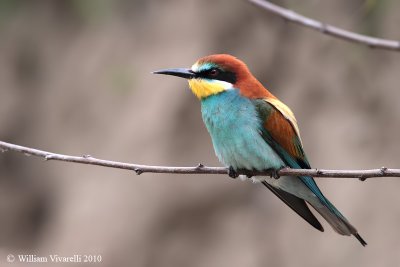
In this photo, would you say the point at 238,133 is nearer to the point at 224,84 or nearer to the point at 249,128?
the point at 249,128

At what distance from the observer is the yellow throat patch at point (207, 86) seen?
222 centimetres

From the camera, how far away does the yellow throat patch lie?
7.30 ft

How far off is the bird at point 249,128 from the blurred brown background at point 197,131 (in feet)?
3.34

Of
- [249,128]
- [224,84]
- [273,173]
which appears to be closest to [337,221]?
[273,173]

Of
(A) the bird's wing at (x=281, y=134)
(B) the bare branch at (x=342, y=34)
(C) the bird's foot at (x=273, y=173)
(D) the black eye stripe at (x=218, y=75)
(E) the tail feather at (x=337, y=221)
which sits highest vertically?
(D) the black eye stripe at (x=218, y=75)

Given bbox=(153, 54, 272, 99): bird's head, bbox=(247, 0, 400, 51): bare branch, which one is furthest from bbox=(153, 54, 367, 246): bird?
bbox=(247, 0, 400, 51): bare branch

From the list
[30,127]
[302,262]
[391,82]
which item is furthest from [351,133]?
[30,127]

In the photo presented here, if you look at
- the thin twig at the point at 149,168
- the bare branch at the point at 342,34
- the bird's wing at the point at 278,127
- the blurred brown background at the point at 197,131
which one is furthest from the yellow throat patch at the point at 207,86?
the blurred brown background at the point at 197,131

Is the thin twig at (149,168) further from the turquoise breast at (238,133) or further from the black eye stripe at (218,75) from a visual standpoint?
the black eye stripe at (218,75)

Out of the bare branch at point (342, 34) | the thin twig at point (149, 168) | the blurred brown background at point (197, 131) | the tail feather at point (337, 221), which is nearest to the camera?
the bare branch at point (342, 34)

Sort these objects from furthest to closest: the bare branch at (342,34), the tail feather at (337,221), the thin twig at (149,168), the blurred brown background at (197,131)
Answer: the blurred brown background at (197,131)
the tail feather at (337,221)
the thin twig at (149,168)
the bare branch at (342,34)

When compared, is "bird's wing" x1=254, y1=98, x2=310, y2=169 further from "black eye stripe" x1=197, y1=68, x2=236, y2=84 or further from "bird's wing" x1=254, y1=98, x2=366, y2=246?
"black eye stripe" x1=197, y1=68, x2=236, y2=84

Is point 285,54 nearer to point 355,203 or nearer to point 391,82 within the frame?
point 391,82

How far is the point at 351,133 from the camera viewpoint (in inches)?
130
